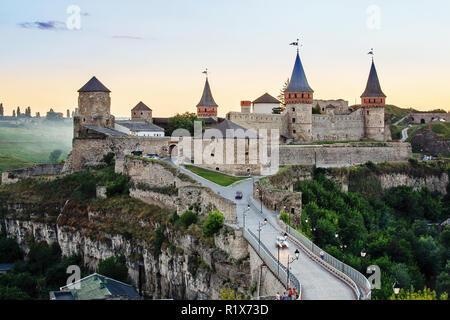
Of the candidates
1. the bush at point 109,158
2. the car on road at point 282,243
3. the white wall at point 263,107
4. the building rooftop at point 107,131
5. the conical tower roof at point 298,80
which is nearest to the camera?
the car on road at point 282,243

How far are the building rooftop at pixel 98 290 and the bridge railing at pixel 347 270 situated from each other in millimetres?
10791

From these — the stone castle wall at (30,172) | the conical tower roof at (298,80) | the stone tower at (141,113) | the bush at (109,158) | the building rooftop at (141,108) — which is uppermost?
the conical tower roof at (298,80)

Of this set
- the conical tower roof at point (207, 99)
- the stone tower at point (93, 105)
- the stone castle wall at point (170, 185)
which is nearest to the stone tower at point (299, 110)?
the conical tower roof at point (207, 99)

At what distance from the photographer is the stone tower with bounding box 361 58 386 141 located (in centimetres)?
7838

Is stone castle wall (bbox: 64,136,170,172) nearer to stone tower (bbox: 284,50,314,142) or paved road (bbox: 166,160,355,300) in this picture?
paved road (bbox: 166,160,355,300)

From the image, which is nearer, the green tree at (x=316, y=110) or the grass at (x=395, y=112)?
the green tree at (x=316, y=110)

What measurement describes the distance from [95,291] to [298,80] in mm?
42702

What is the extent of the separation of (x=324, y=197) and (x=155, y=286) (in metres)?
18.5

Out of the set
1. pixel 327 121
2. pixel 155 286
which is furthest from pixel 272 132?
pixel 155 286

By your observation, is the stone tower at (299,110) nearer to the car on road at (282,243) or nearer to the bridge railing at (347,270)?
the bridge railing at (347,270)

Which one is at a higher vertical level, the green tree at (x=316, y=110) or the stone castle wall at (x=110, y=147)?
the green tree at (x=316, y=110)

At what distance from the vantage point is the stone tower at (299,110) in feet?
238

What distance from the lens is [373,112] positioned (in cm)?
7881
